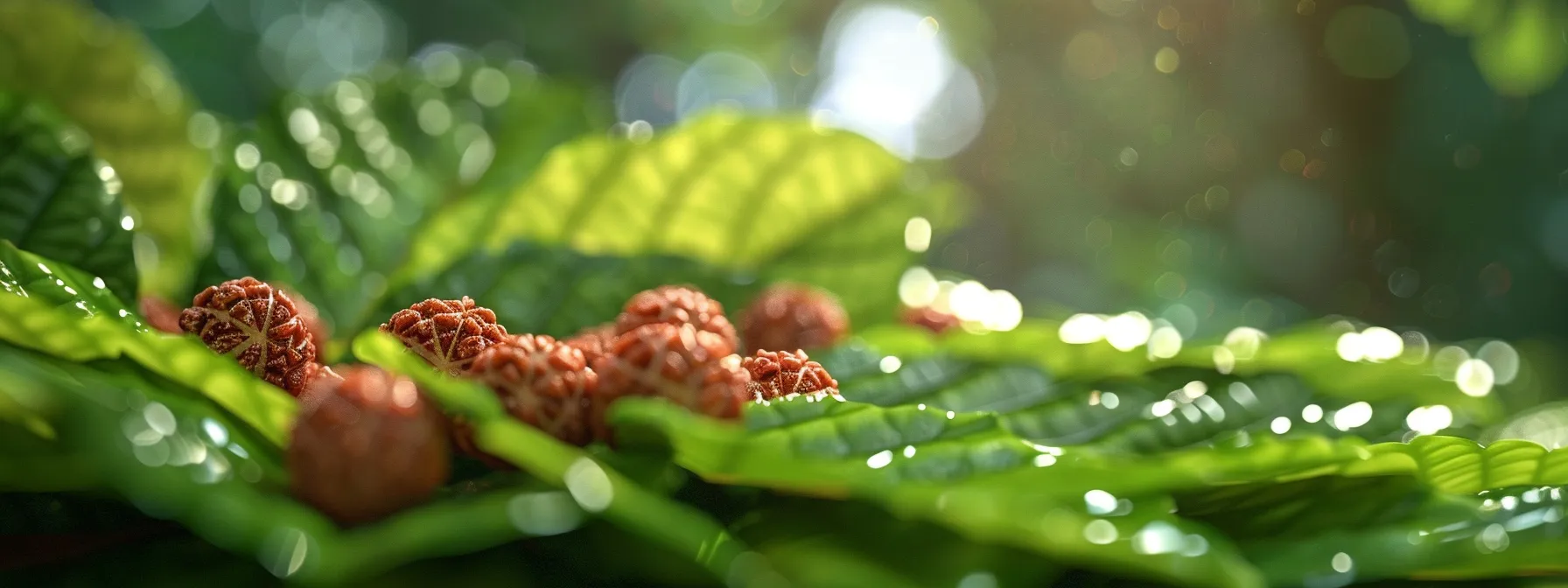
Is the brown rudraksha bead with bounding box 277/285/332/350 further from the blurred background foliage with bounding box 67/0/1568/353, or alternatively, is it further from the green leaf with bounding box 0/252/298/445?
the blurred background foliage with bounding box 67/0/1568/353

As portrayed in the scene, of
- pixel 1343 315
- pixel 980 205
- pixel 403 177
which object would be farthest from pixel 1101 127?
pixel 403 177

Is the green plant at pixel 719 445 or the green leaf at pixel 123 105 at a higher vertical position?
the green leaf at pixel 123 105

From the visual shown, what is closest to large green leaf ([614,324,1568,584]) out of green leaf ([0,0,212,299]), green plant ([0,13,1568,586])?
green plant ([0,13,1568,586])

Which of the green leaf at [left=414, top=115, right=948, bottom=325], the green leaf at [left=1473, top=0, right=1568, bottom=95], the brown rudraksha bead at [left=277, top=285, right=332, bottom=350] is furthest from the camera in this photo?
the green leaf at [left=1473, top=0, right=1568, bottom=95]

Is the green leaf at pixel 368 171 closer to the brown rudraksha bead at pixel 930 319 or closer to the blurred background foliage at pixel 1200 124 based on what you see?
the brown rudraksha bead at pixel 930 319

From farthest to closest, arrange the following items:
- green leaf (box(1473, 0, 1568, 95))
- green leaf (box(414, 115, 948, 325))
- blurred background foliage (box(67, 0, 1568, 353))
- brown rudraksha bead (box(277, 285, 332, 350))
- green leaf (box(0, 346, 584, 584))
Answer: blurred background foliage (box(67, 0, 1568, 353))
green leaf (box(1473, 0, 1568, 95))
green leaf (box(414, 115, 948, 325))
brown rudraksha bead (box(277, 285, 332, 350))
green leaf (box(0, 346, 584, 584))

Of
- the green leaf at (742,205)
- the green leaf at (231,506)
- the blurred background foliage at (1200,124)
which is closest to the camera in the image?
the green leaf at (231,506)

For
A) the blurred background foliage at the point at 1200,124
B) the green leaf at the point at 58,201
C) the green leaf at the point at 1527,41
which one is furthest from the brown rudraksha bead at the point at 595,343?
the green leaf at the point at 1527,41

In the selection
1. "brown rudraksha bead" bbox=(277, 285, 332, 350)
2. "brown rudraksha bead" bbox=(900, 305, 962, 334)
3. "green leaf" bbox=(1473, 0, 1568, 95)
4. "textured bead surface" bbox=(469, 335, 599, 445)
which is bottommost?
"textured bead surface" bbox=(469, 335, 599, 445)

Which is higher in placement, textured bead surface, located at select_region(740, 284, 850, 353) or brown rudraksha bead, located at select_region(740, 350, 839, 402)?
textured bead surface, located at select_region(740, 284, 850, 353)
